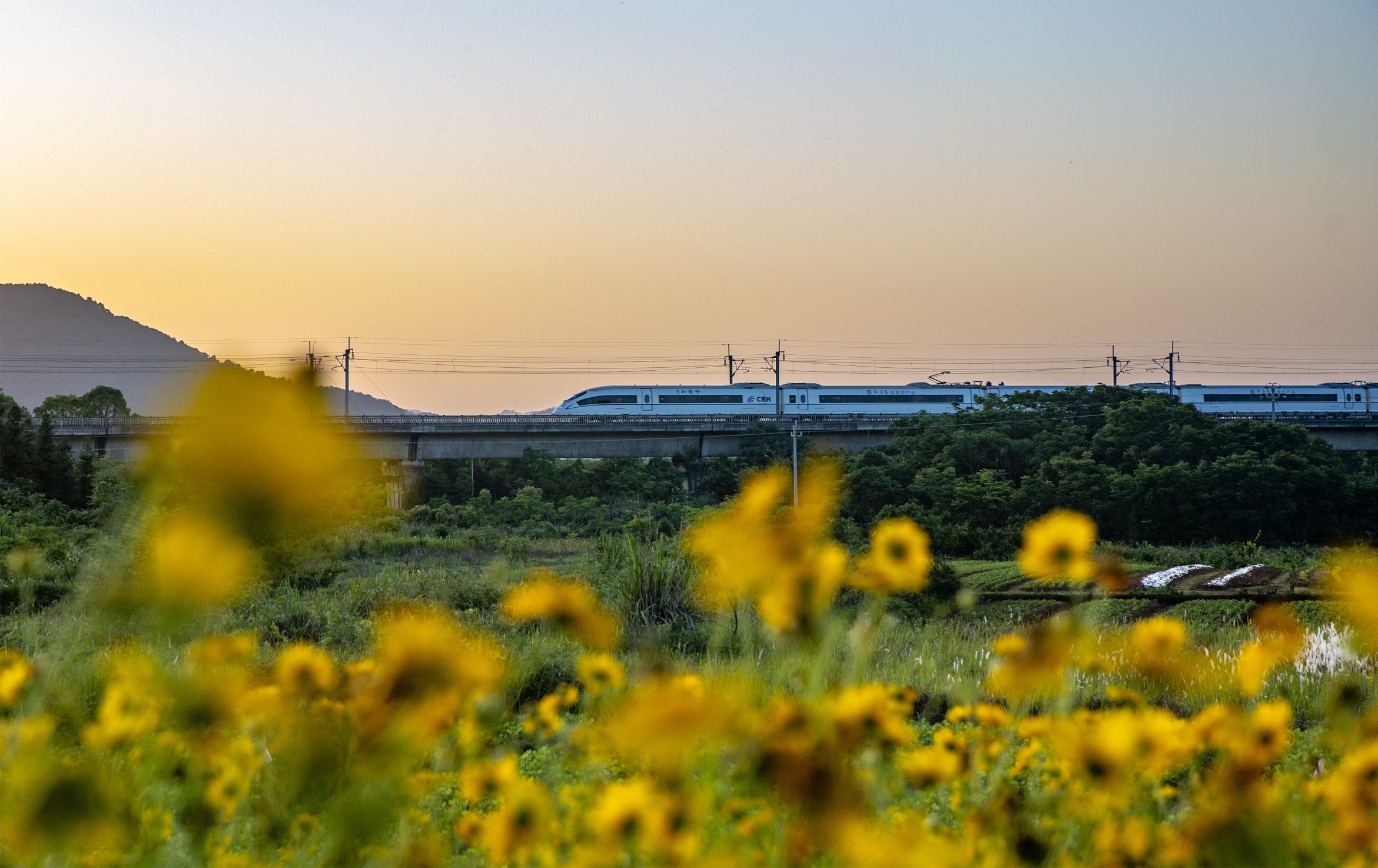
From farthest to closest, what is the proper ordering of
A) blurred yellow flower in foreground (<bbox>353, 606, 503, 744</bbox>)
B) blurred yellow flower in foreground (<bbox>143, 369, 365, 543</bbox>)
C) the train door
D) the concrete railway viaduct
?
1. the train door
2. the concrete railway viaduct
3. blurred yellow flower in foreground (<bbox>353, 606, 503, 744</bbox>)
4. blurred yellow flower in foreground (<bbox>143, 369, 365, 543</bbox>)

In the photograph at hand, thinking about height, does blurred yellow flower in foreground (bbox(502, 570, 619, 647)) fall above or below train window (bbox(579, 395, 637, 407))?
below

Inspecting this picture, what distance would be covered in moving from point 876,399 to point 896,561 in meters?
44.0

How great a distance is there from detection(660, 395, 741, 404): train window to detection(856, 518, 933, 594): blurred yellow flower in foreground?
4098 cm

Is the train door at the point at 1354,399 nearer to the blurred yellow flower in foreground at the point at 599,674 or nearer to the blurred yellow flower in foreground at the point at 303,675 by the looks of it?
the blurred yellow flower in foreground at the point at 599,674

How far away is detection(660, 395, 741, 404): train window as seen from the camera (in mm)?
42562

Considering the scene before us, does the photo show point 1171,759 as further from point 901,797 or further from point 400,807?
point 400,807

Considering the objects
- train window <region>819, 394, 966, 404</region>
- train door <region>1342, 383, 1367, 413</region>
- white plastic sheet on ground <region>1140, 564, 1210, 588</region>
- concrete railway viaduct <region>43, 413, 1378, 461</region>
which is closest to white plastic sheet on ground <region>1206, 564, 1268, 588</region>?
white plastic sheet on ground <region>1140, 564, 1210, 588</region>

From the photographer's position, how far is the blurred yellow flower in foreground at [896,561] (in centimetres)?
142

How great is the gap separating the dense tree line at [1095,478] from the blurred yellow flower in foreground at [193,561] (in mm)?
15561

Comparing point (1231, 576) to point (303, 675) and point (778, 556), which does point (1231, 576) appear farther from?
point (303, 675)

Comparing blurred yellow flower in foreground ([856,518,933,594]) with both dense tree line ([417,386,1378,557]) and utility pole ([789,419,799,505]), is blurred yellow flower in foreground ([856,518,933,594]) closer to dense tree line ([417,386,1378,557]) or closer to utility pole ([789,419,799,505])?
dense tree line ([417,386,1378,557])

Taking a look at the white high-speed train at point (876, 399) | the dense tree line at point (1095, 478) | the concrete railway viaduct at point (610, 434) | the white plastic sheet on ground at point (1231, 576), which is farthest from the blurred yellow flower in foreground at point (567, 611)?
the white high-speed train at point (876, 399)

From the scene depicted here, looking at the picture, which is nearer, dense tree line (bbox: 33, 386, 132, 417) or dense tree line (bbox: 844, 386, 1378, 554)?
dense tree line (bbox: 844, 386, 1378, 554)

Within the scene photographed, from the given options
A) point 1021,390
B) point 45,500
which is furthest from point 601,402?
point 45,500
